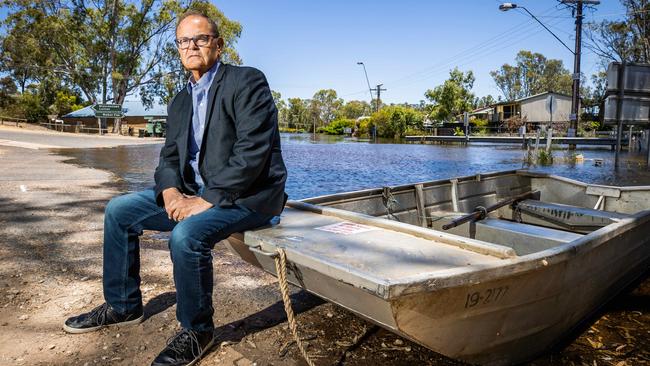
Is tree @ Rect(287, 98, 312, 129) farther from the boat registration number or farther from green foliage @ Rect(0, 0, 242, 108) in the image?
the boat registration number

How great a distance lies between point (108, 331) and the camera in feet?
10.4

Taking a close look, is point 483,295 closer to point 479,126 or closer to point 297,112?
point 479,126

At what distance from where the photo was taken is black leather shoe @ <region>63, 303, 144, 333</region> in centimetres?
313

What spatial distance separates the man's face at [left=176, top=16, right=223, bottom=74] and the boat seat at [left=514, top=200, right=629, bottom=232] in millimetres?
3964

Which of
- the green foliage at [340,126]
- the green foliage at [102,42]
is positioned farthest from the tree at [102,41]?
the green foliage at [340,126]

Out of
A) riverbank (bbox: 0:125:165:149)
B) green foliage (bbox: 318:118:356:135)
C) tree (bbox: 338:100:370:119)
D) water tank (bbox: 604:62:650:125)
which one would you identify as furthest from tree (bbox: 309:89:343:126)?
water tank (bbox: 604:62:650:125)

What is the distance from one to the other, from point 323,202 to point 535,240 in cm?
186

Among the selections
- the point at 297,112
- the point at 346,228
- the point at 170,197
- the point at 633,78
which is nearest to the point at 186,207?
the point at 170,197

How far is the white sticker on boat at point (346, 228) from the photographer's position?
114 inches

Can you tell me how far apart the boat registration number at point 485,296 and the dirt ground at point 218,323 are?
36.4 inches

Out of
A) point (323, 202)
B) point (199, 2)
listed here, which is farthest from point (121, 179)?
point (199, 2)

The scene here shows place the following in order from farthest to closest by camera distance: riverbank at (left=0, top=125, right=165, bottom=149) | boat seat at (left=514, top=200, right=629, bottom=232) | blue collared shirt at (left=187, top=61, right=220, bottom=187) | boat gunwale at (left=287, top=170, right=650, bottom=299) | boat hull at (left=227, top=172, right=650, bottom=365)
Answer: riverbank at (left=0, top=125, right=165, bottom=149) < boat seat at (left=514, top=200, right=629, bottom=232) < blue collared shirt at (left=187, top=61, right=220, bottom=187) < boat hull at (left=227, top=172, right=650, bottom=365) < boat gunwale at (left=287, top=170, right=650, bottom=299)

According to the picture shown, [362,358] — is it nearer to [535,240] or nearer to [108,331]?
[108,331]

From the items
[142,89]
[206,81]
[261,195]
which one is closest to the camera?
[261,195]
